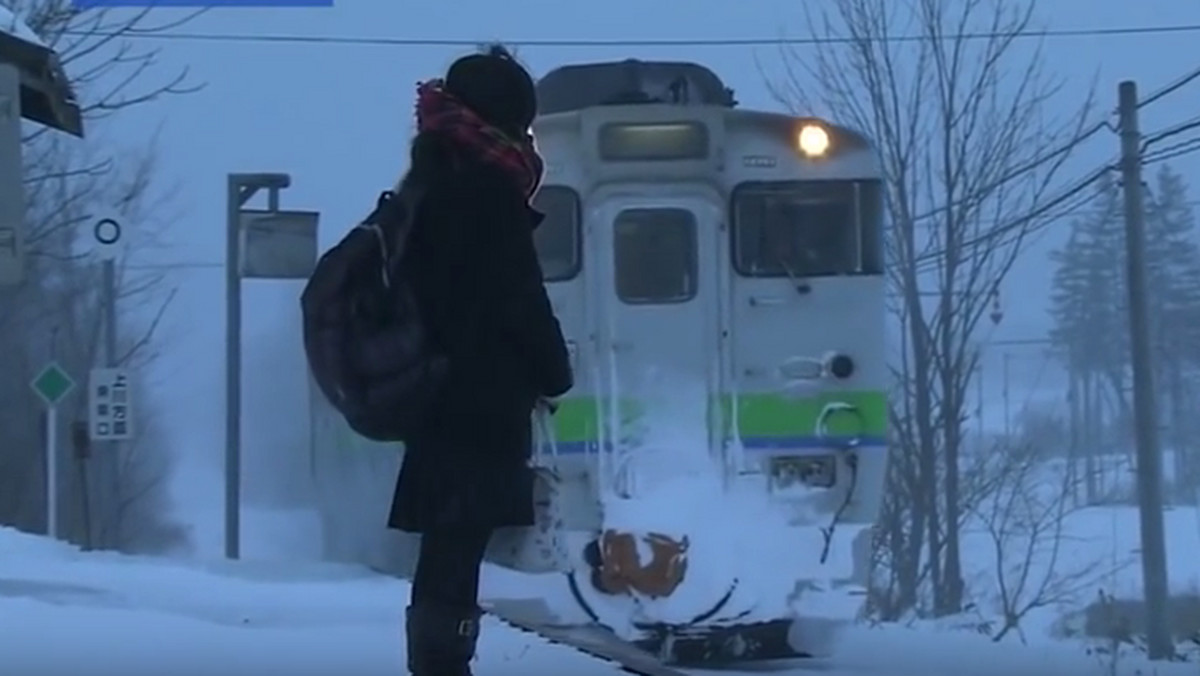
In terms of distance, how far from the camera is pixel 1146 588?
17.4 metres

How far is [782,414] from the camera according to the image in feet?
34.0

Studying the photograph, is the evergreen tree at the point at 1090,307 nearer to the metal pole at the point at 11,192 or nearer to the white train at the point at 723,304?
the white train at the point at 723,304

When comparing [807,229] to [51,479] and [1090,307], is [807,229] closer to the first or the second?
[51,479]

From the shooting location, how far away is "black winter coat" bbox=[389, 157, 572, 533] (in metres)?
3.89

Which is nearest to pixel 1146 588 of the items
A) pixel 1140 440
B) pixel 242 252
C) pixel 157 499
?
pixel 1140 440

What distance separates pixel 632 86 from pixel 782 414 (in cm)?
199

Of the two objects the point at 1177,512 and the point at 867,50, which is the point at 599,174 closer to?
the point at 867,50

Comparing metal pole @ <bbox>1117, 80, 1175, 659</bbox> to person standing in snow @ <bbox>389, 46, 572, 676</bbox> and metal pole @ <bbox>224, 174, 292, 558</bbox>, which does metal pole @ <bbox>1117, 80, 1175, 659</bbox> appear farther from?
person standing in snow @ <bbox>389, 46, 572, 676</bbox>

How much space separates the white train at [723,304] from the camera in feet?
33.6

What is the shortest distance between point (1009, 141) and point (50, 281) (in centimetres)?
1604

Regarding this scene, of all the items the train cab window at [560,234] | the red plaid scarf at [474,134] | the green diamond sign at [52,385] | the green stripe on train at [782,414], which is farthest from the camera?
the green diamond sign at [52,385]

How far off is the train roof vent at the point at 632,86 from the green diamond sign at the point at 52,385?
10620 mm

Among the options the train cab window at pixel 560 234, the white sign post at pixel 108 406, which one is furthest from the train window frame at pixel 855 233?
the white sign post at pixel 108 406

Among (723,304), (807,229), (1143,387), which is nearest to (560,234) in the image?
(723,304)
